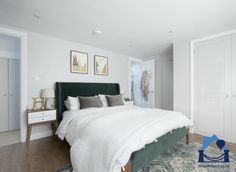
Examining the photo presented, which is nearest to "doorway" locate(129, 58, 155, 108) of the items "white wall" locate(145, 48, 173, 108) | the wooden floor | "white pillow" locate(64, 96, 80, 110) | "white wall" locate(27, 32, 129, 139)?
"white wall" locate(145, 48, 173, 108)

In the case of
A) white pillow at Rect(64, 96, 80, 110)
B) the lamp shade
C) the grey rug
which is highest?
the lamp shade

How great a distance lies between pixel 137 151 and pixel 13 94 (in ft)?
13.0

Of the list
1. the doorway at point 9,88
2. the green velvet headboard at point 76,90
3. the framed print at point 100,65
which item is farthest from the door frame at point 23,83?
the framed print at point 100,65

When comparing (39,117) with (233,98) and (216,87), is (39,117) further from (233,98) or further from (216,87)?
(233,98)

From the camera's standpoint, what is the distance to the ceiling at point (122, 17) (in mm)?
1946

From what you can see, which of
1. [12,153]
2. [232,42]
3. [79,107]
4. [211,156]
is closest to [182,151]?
[211,156]

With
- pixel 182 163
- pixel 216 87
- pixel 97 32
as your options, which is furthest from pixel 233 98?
pixel 97 32

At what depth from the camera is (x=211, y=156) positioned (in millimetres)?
2182

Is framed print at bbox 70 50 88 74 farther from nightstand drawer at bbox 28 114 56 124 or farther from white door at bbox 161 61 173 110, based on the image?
white door at bbox 161 61 173 110

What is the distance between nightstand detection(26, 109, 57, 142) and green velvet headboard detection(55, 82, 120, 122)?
21 centimetres

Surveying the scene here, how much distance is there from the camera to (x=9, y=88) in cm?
367

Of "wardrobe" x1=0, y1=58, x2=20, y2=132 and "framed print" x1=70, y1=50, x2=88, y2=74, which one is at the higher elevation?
"framed print" x1=70, y1=50, x2=88, y2=74

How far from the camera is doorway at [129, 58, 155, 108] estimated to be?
4.90m

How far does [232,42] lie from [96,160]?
3459 mm
